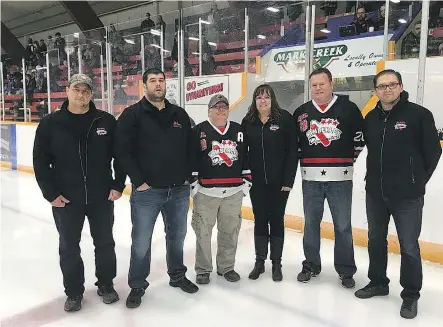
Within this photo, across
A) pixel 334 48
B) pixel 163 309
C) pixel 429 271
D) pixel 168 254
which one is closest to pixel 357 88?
pixel 334 48

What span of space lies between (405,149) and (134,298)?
1.78m

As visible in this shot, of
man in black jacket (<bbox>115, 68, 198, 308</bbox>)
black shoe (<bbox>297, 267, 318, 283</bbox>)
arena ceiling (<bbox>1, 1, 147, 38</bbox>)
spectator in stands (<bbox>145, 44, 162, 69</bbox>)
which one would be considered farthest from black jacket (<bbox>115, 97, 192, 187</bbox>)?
arena ceiling (<bbox>1, 1, 147, 38</bbox>)

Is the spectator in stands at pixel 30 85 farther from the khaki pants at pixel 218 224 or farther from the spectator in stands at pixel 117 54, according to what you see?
the khaki pants at pixel 218 224

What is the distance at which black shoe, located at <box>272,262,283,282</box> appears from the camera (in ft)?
9.58

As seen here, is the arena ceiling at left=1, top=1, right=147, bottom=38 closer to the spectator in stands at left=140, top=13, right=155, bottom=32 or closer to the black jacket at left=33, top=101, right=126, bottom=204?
the spectator in stands at left=140, top=13, right=155, bottom=32

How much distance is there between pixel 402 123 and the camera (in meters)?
2.33

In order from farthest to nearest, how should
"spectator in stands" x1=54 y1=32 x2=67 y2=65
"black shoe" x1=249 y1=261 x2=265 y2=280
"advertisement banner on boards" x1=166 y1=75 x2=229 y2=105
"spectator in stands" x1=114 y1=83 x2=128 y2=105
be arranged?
1. "spectator in stands" x1=54 y1=32 x2=67 y2=65
2. "spectator in stands" x1=114 y1=83 x2=128 y2=105
3. "advertisement banner on boards" x1=166 y1=75 x2=229 y2=105
4. "black shoe" x1=249 y1=261 x2=265 y2=280

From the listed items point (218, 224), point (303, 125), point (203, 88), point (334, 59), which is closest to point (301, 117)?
point (303, 125)

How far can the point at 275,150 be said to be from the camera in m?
2.71

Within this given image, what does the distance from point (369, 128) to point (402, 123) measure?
20 centimetres

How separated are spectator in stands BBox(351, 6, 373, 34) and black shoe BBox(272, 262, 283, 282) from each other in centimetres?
339

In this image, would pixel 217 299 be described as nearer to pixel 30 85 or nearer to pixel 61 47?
pixel 61 47

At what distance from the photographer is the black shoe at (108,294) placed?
2.56m

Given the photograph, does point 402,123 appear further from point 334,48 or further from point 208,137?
point 334,48
